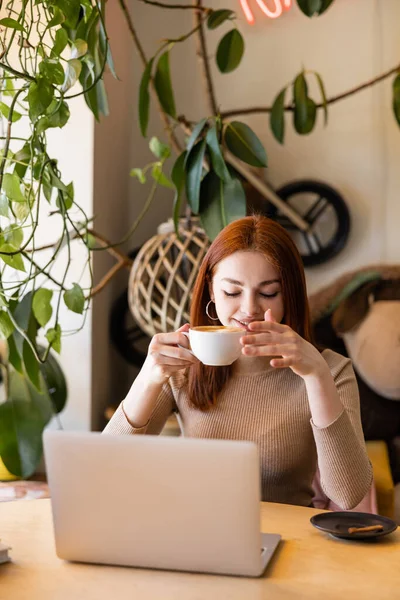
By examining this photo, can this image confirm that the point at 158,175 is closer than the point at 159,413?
No

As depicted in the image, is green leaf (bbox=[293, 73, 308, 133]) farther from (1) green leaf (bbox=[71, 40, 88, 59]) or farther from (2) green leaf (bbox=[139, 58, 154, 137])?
(1) green leaf (bbox=[71, 40, 88, 59])

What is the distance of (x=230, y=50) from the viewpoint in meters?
2.60

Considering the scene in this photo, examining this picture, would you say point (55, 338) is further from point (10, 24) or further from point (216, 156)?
point (10, 24)

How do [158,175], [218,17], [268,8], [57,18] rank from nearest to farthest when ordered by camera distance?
1. [57,18]
2. [218,17]
3. [158,175]
4. [268,8]

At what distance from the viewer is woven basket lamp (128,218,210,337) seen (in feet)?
8.56

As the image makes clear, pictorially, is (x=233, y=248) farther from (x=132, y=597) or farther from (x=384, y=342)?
(x=384, y=342)

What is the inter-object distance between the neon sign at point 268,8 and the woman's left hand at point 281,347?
1983 mm

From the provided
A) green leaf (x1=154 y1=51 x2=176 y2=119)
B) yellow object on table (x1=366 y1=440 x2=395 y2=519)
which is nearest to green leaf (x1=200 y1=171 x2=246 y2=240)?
green leaf (x1=154 y1=51 x2=176 y2=119)

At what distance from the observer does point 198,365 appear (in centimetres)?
170

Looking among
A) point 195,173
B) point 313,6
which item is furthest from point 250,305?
point 313,6

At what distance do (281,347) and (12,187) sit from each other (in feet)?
2.49

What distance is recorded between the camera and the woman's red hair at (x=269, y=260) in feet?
5.39

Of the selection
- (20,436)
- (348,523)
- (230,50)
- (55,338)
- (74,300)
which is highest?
(230,50)

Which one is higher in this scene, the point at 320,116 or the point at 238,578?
the point at 320,116
